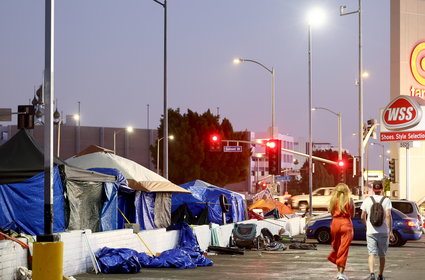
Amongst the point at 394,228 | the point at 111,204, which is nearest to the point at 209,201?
the point at 394,228

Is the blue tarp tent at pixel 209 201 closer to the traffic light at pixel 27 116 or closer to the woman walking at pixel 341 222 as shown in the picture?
the traffic light at pixel 27 116

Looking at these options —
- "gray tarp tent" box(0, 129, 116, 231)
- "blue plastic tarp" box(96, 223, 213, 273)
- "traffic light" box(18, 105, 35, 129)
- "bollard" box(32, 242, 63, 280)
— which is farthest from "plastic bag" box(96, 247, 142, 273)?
"bollard" box(32, 242, 63, 280)

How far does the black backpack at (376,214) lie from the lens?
15.0 metres

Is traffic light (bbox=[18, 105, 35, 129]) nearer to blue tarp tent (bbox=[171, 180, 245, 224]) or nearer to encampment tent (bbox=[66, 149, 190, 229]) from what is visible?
encampment tent (bbox=[66, 149, 190, 229])

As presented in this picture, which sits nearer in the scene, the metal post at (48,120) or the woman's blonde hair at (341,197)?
the metal post at (48,120)

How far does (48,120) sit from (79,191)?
8.39 metres

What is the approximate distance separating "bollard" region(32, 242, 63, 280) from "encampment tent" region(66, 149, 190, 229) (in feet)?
46.6

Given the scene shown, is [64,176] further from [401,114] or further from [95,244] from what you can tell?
[401,114]

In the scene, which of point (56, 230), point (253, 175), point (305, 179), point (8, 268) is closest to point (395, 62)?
Result: point (56, 230)

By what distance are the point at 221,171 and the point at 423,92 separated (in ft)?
112

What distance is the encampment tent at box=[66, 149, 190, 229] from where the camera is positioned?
92.1ft

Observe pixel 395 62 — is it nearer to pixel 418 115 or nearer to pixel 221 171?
pixel 418 115

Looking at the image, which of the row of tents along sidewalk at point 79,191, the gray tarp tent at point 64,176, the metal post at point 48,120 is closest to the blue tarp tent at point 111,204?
the row of tents along sidewalk at point 79,191

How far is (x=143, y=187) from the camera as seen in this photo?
27734 mm
